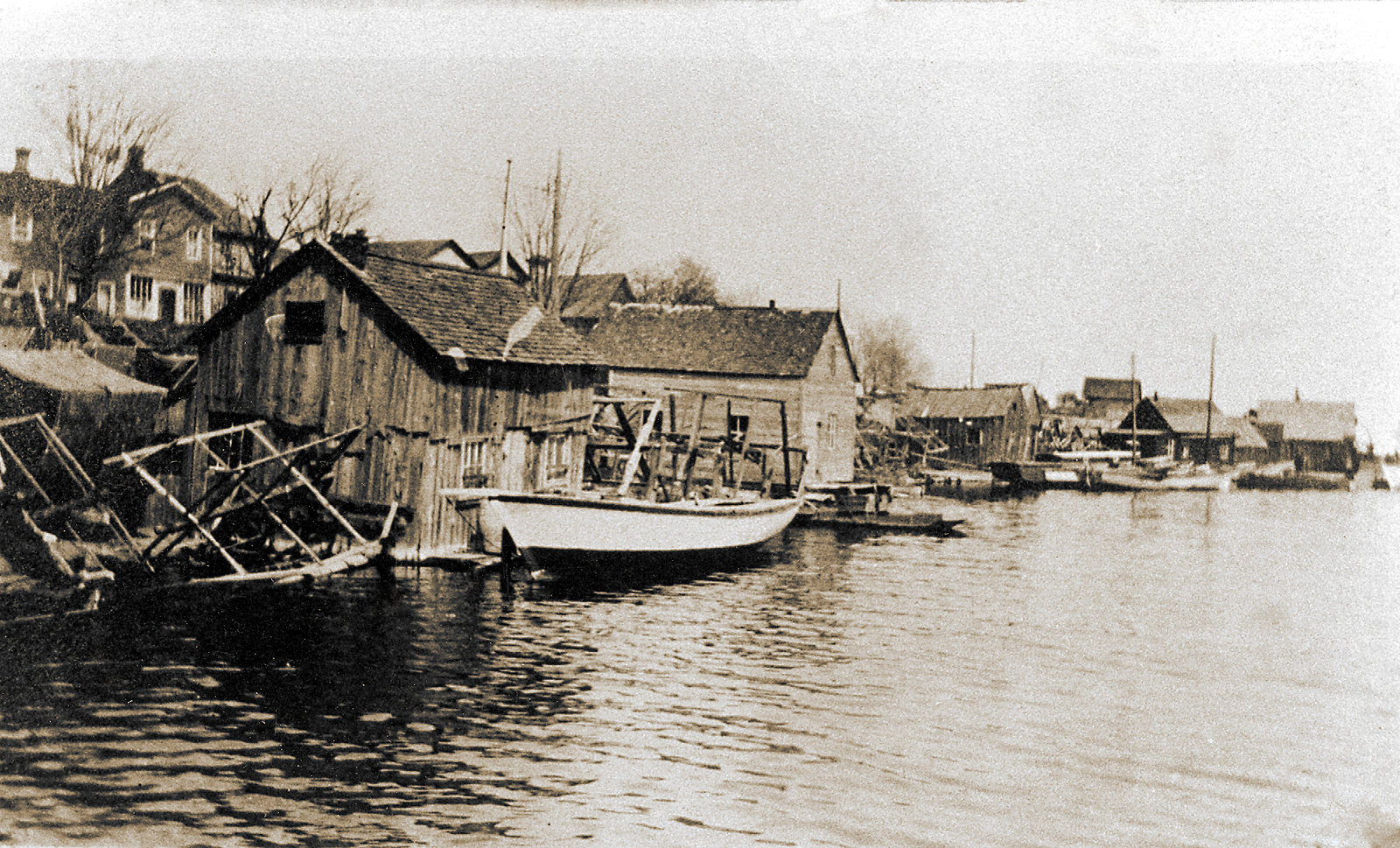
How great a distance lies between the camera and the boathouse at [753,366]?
105 ft

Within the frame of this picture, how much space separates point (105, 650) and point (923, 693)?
8020 mm

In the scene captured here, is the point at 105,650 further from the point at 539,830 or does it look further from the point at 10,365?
the point at 539,830

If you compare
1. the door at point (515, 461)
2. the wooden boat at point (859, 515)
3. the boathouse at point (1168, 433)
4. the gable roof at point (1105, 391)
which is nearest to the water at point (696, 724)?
the door at point (515, 461)

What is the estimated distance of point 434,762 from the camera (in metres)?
6.86

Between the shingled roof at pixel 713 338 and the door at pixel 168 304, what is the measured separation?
58.7ft

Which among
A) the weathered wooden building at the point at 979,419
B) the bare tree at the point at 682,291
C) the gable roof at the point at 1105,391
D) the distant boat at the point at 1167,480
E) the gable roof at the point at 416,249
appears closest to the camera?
the gable roof at the point at 416,249

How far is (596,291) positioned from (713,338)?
537 inches

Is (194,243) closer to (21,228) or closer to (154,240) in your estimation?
(154,240)

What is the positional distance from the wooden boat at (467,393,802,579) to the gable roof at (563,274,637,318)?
231 centimetres

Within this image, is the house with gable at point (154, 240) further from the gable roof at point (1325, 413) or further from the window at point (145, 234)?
the gable roof at point (1325, 413)

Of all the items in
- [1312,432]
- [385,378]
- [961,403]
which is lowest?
[1312,432]

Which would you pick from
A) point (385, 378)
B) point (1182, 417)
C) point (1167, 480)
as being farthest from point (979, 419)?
point (385, 378)

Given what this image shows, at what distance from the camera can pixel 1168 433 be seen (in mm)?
62344

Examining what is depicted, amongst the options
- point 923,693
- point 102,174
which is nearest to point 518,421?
point 102,174
